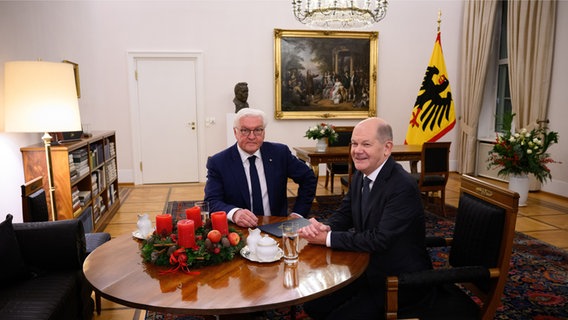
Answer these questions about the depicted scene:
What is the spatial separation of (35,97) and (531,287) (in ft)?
12.7

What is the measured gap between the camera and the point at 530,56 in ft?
20.1

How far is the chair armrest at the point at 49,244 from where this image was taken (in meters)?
2.32

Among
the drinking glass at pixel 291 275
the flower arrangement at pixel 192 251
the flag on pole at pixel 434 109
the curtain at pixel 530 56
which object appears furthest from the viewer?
the flag on pole at pixel 434 109

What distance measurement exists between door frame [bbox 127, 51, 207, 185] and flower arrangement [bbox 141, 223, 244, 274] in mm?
5525

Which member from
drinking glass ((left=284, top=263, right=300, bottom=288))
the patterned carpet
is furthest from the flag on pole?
drinking glass ((left=284, top=263, right=300, bottom=288))

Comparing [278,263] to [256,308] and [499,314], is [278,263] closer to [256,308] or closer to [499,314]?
[256,308]

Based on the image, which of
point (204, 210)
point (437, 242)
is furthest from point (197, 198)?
point (437, 242)

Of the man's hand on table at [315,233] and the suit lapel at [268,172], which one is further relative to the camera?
the suit lapel at [268,172]

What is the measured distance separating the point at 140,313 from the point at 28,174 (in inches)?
69.6

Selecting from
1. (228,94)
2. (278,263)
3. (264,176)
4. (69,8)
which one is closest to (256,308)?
(278,263)

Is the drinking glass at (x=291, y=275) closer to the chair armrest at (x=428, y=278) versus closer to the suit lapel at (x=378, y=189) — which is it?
the chair armrest at (x=428, y=278)

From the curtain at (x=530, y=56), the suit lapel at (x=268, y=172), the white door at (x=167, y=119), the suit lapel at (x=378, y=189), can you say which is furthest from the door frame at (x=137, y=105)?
the suit lapel at (x=378, y=189)

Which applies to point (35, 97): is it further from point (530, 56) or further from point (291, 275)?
point (530, 56)

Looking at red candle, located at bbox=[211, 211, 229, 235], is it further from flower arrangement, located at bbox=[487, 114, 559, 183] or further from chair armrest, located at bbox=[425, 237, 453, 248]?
flower arrangement, located at bbox=[487, 114, 559, 183]
